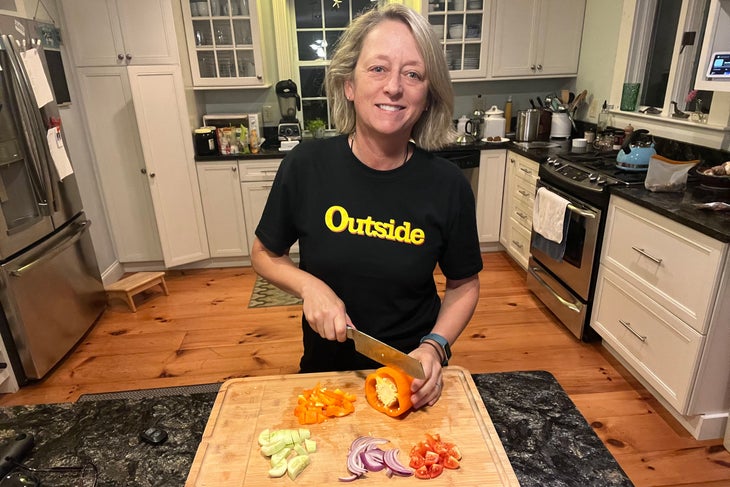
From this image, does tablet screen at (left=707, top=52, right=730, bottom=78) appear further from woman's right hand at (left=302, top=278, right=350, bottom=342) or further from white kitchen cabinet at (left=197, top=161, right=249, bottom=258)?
white kitchen cabinet at (left=197, top=161, right=249, bottom=258)

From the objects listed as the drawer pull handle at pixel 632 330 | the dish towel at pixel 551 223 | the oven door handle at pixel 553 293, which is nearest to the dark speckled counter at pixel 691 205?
the dish towel at pixel 551 223

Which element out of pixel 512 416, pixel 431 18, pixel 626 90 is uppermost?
pixel 431 18

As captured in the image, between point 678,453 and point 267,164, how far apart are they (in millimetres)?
3122

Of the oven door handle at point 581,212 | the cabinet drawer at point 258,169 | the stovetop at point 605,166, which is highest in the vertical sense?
the stovetop at point 605,166

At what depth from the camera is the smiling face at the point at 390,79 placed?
3.46ft

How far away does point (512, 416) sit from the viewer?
95 cm

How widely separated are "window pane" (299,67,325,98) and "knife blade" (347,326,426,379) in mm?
3624

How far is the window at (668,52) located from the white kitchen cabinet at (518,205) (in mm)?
918

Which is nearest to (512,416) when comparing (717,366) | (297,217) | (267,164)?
(297,217)

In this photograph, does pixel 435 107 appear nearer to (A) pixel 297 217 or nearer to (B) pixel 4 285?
(A) pixel 297 217

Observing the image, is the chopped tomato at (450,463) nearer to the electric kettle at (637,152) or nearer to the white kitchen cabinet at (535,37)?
the electric kettle at (637,152)

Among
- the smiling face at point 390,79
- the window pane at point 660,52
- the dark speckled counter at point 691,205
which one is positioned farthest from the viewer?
the window pane at point 660,52

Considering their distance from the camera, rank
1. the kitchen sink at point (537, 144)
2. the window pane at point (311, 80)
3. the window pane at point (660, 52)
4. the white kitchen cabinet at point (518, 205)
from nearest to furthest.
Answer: the window pane at point (660, 52), the white kitchen cabinet at point (518, 205), the kitchen sink at point (537, 144), the window pane at point (311, 80)

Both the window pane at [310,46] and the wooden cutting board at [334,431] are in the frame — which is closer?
the wooden cutting board at [334,431]
